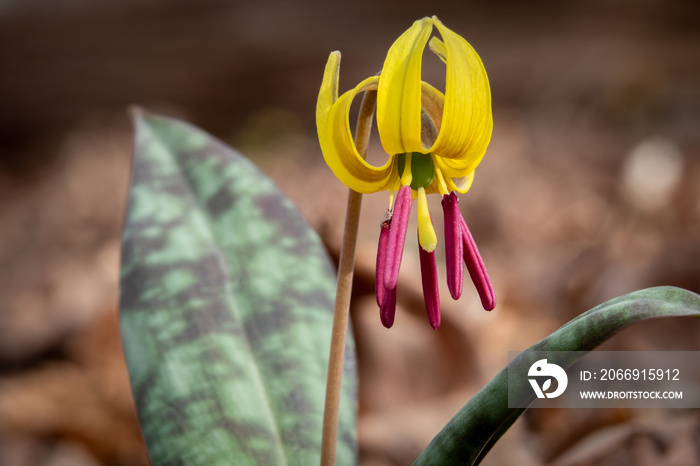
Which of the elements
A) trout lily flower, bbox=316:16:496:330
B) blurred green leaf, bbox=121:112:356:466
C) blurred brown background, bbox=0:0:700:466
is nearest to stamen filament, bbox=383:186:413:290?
trout lily flower, bbox=316:16:496:330

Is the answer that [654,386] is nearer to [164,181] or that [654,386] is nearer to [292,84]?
[164,181]

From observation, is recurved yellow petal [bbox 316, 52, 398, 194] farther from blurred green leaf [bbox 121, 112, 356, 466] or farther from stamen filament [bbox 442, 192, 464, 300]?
blurred green leaf [bbox 121, 112, 356, 466]

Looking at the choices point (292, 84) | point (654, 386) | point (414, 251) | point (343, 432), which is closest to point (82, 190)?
point (292, 84)

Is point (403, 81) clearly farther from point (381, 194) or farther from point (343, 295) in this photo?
point (381, 194)

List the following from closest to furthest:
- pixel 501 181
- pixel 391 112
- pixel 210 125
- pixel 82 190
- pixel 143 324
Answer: pixel 391 112 → pixel 143 324 → pixel 501 181 → pixel 82 190 → pixel 210 125

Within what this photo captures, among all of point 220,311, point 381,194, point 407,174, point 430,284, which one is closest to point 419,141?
point 407,174

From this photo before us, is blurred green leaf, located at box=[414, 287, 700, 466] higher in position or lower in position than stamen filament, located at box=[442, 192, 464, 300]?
lower
